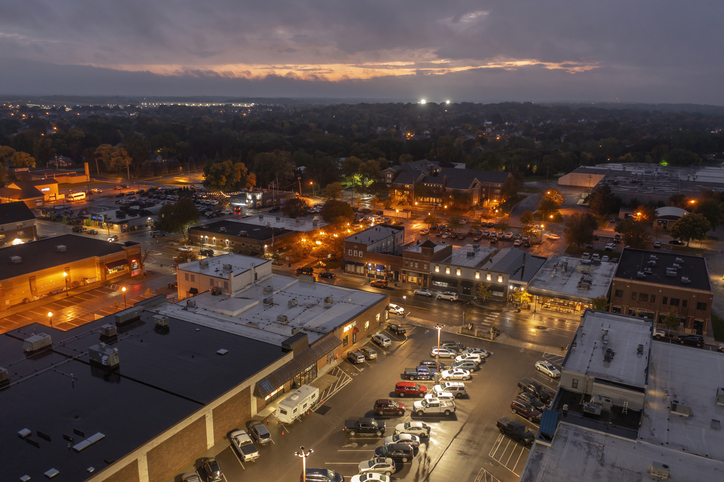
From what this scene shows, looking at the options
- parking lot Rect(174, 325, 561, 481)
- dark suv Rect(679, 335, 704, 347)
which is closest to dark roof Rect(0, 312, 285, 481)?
parking lot Rect(174, 325, 561, 481)

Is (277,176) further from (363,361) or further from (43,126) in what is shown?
(43,126)

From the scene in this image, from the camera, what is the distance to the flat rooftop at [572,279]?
38.4 meters

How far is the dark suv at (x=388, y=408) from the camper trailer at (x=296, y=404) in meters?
3.30

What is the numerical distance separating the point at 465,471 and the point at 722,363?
1729cm

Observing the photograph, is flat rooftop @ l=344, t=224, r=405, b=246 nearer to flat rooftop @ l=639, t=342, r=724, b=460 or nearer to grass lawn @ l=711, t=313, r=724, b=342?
flat rooftop @ l=639, t=342, r=724, b=460

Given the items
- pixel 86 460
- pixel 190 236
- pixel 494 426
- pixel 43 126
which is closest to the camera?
pixel 86 460

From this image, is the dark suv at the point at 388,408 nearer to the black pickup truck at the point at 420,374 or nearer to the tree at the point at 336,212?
the black pickup truck at the point at 420,374

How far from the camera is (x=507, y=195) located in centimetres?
7931

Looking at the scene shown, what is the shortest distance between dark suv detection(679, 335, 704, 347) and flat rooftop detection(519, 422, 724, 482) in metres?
17.8

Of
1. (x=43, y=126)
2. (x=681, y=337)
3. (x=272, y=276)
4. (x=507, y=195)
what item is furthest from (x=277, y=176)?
(x=43, y=126)

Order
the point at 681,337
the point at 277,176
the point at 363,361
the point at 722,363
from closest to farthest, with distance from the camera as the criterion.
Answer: the point at 722,363
the point at 363,361
the point at 681,337
the point at 277,176

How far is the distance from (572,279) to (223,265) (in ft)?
97.2

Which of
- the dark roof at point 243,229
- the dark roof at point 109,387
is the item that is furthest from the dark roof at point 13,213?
the dark roof at point 109,387

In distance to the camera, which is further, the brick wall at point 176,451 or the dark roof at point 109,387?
the brick wall at point 176,451
